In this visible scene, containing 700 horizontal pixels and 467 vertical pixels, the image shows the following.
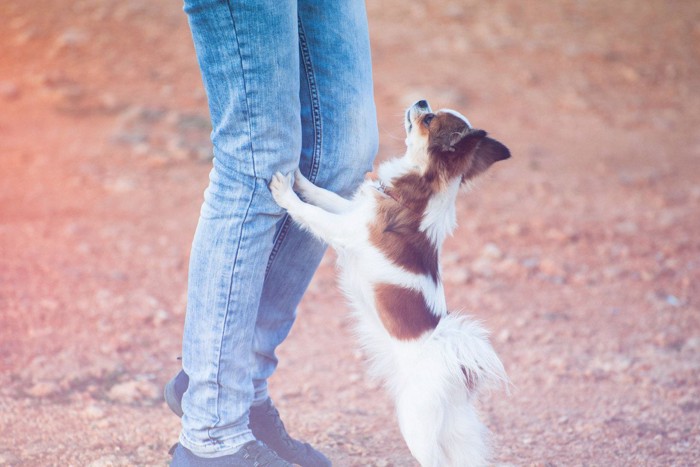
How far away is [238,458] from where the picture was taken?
2334 millimetres

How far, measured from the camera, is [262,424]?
260cm

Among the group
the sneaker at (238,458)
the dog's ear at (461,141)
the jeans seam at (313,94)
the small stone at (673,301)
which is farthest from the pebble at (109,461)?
the small stone at (673,301)

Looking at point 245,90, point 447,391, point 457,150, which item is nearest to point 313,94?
point 245,90

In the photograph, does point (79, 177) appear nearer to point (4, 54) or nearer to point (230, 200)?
point (4, 54)

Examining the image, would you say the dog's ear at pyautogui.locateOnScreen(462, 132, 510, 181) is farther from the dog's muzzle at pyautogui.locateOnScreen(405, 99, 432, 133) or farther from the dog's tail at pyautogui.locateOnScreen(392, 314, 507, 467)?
the dog's tail at pyautogui.locateOnScreen(392, 314, 507, 467)

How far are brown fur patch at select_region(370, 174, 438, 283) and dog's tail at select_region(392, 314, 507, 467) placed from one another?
0.22 meters

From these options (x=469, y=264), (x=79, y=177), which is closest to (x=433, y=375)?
(x=469, y=264)

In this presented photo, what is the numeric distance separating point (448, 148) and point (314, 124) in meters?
0.65

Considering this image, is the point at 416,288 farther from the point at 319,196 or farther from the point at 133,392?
the point at 133,392

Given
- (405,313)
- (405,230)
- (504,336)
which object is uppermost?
(405,230)

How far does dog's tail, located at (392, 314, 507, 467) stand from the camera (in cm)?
239

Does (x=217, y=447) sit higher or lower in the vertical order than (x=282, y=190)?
lower

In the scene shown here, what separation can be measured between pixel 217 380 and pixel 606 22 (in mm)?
9218

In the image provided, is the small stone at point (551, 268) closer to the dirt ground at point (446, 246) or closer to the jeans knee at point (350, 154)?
the dirt ground at point (446, 246)
